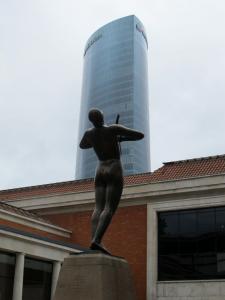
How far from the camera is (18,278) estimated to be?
2325cm

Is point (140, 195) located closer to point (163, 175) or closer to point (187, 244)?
point (163, 175)

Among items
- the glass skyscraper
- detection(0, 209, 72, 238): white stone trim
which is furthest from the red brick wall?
the glass skyscraper

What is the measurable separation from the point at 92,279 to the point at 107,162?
6.49 feet

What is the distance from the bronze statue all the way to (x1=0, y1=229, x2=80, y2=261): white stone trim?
14112mm

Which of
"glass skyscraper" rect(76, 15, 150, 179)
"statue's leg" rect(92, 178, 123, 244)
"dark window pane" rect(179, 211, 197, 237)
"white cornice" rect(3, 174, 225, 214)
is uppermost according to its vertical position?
"glass skyscraper" rect(76, 15, 150, 179)

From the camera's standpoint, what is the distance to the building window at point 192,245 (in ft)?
88.3

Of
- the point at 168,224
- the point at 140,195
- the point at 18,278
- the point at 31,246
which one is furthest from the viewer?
the point at 140,195

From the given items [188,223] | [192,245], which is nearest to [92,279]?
[192,245]

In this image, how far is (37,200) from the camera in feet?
107

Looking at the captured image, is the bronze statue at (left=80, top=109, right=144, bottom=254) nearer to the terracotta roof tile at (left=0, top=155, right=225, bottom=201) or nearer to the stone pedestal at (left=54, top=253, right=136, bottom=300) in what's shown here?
the stone pedestal at (left=54, top=253, right=136, bottom=300)

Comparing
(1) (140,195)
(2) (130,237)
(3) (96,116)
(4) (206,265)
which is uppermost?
(1) (140,195)

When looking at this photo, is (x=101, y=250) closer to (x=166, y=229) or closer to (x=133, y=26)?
(x=166, y=229)

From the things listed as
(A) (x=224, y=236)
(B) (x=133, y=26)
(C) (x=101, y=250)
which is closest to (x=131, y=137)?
(C) (x=101, y=250)

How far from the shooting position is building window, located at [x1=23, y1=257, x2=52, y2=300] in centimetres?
2450
